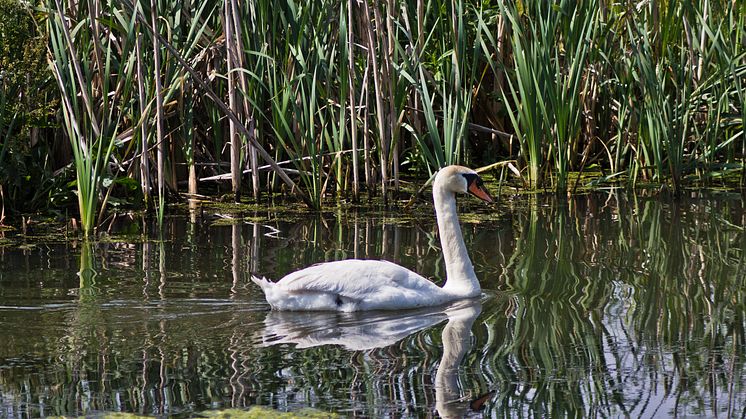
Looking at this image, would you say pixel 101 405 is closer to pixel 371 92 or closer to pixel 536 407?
pixel 536 407

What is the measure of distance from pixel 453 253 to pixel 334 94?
343 centimetres

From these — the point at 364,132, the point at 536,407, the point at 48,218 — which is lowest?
the point at 536,407

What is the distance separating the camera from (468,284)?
632 centimetres

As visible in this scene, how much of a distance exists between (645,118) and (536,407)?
5770 mm

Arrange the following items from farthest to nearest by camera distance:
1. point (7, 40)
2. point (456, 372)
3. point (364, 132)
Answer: point (364, 132), point (7, 40), point (456, 372)

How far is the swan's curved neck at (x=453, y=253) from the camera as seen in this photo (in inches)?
249

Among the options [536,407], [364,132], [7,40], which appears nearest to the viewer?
[536,407]

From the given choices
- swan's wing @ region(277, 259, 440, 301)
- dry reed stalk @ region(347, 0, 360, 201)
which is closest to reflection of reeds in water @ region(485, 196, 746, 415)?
swan's wing @ region(277, 259, 440, 301)

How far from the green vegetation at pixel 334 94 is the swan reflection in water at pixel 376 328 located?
2343 mm

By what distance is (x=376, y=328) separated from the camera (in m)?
5.71

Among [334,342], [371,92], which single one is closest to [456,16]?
[371,92]

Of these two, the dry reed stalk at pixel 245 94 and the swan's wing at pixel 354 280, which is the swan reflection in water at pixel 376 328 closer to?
the swan's wing at pixel 354 280

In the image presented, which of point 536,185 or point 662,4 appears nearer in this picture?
point 536,185

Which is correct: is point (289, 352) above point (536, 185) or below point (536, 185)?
below
